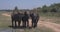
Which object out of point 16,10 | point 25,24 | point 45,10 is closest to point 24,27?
point 25,24

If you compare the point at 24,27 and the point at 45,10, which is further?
the point at 45,10

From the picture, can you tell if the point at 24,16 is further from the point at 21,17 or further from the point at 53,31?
the point at 53,31

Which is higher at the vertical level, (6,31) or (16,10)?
(16,10)

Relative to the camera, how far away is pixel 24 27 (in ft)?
66.7

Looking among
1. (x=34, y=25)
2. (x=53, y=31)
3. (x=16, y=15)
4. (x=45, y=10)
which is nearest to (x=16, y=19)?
(x=16, y=15)

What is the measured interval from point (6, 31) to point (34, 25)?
3.31 metres

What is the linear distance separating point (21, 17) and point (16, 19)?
591mm

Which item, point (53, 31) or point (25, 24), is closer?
point (53, 31)

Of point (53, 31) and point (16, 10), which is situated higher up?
point (16, 10)

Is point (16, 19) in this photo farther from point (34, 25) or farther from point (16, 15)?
point (34, 25)

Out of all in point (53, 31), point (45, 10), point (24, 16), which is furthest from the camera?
point (45, 10)

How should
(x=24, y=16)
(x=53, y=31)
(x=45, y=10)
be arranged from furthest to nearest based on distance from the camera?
1. (x=45, y=10)
2. (x=24, y=16)
3. (x=53, y=31)

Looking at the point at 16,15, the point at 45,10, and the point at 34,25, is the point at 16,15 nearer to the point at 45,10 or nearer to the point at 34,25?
the point at 34,25

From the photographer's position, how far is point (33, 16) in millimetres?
20625
